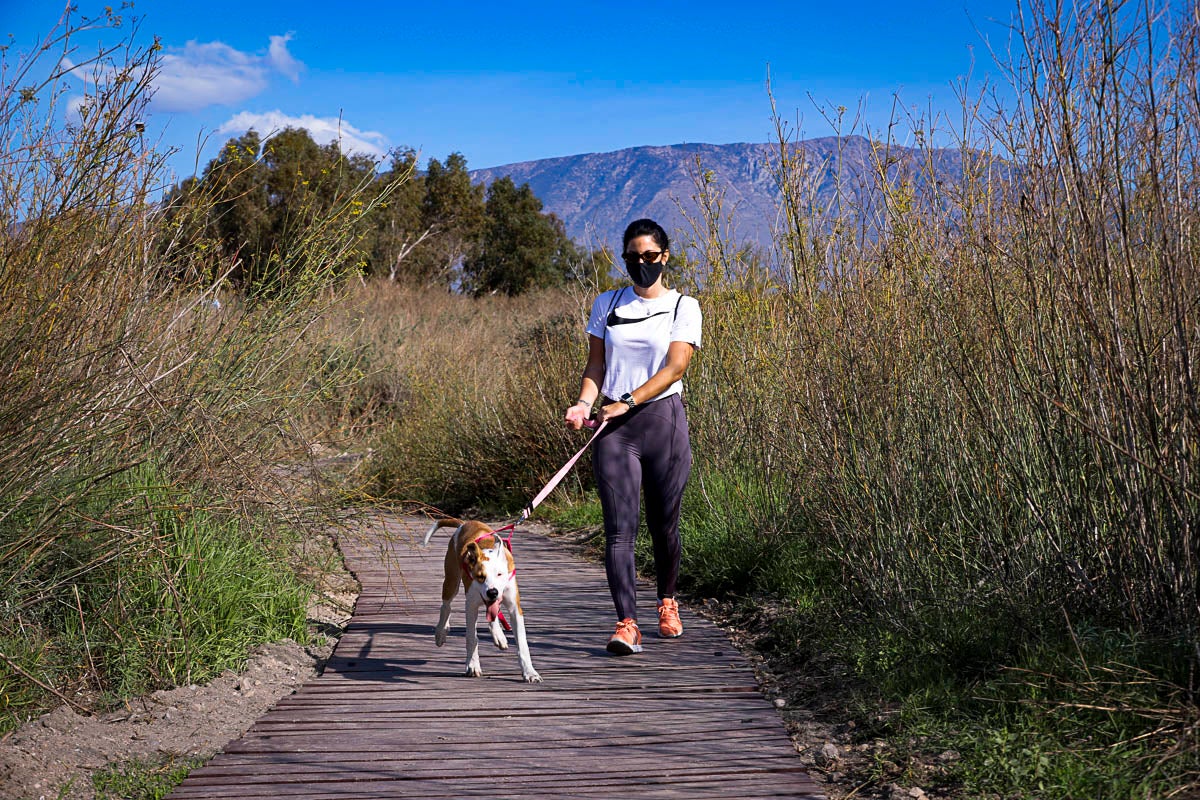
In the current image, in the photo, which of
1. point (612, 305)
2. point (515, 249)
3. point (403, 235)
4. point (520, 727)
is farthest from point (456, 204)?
point (520, 727)

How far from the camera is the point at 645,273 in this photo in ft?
19.3

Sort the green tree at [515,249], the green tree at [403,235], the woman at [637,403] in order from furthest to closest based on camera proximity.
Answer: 1. the green tree at [515,249]
2. the green tree at [403,235]
3. the woman at [637,403]

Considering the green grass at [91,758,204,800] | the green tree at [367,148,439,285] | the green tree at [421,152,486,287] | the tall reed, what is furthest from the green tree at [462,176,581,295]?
the green grass at [91,758,204,800]

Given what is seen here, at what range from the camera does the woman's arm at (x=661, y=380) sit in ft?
18.7

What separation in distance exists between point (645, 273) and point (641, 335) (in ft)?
1.10

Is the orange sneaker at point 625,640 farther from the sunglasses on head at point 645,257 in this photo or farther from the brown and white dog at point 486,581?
the sunglasses on head at point 645,257

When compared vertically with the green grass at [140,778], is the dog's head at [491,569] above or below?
above

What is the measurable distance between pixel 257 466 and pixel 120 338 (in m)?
1.59

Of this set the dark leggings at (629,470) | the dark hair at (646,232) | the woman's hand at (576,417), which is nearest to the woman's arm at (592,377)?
the woman's hand at (576,417)

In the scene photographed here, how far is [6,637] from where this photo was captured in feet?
15.2

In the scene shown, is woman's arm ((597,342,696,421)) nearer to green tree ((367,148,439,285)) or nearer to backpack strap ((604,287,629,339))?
backpack strap ((604,287,629,339))

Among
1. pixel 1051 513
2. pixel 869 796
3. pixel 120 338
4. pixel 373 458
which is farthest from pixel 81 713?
pixel 373 458

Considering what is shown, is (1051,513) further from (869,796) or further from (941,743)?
(869,796)

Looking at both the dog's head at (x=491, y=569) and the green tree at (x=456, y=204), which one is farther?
the green tree at (x=456, y=204)
